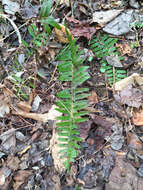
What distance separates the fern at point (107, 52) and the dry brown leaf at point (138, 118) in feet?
Answer: 1.39

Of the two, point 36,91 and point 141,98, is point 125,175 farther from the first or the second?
point 36,91

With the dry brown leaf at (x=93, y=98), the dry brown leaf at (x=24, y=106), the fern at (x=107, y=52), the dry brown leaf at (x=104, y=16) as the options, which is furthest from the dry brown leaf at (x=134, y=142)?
the dry brown leaf at (x=104, y=16)

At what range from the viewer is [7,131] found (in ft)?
6.00

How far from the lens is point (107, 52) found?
2.08 m

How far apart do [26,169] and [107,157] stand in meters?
0.77

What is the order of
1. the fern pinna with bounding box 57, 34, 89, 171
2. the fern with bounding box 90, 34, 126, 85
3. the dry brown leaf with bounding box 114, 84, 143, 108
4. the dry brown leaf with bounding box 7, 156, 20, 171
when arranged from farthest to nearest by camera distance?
the fern with bounding box 90, 34, 126, 85, the dry brown leaf with bounding box 114, 84, 143, 108, the dry brown leaf with bounding box 7, 156, 20, 171, the fern pinna with bounding box 57, 34, 89, 171

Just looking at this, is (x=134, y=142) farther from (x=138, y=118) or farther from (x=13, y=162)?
(x=13, y=162)

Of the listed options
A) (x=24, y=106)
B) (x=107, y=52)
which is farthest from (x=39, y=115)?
(x=107, y=52)

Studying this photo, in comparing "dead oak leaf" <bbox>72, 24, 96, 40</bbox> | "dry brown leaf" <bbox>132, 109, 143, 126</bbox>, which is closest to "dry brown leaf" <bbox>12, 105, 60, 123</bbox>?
"dry brown leaf" <bbox>132, 109, 143, 126</bbox>

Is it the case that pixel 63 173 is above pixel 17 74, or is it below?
below

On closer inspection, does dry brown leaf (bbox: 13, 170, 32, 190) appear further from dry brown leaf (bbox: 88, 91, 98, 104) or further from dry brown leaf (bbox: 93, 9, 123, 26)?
dry brown leaf (bbox: 93, 9, 123, 26)

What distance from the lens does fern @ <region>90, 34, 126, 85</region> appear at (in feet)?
6.56

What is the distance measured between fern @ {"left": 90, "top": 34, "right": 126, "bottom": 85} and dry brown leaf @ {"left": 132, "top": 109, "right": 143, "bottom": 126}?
423 mm

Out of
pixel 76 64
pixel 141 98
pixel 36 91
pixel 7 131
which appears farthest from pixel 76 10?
pixel 7 131
